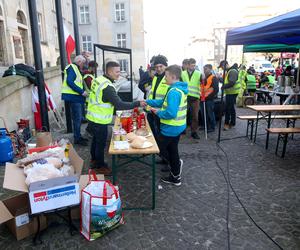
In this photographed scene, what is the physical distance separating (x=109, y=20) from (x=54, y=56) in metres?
14.6

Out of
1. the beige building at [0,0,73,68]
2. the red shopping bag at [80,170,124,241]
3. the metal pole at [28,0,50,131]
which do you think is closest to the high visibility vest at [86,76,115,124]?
the red shopping bag at [80,170,124,241]

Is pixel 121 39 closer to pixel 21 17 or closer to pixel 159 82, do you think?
pixel 21 17

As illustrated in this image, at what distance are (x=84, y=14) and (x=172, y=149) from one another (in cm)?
3375

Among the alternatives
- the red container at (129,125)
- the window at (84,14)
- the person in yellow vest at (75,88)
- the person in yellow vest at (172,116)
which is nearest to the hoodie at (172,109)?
the person in yellow vest at (172,116)

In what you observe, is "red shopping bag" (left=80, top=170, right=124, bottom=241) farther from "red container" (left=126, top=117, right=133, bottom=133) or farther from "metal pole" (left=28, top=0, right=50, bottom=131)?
"metal pole" (left=28, top=0, right=50, bottom=131)

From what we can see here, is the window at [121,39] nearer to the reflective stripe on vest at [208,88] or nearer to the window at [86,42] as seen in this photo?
the window at [86,42]

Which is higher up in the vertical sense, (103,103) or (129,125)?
(103,103)

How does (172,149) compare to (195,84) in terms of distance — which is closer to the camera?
(172,149)

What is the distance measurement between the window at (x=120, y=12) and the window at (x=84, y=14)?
12.1ft

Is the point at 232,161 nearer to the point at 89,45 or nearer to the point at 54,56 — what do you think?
the point at 54,56

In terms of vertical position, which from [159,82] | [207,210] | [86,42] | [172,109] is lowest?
[207,210]

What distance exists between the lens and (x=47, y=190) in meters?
2.70

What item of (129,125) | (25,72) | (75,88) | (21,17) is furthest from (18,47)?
(129,125)

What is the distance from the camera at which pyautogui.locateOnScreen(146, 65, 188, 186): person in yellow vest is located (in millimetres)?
3652
